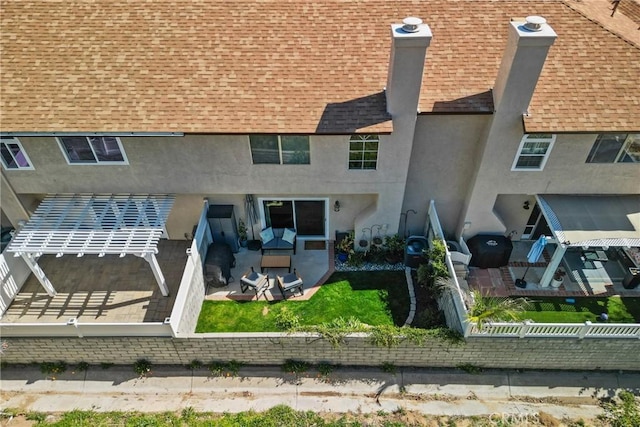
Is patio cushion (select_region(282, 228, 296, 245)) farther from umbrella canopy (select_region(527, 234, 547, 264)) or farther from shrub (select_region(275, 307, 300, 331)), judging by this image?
umbrella canopy (select_region(527, 234, 547, 264))

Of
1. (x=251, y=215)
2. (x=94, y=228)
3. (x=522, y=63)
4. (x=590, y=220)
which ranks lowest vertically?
(x=251, y=215)

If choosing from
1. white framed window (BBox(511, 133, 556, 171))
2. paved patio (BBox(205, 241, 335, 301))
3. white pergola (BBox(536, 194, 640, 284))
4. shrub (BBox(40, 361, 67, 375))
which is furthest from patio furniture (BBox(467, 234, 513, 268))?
shrub (BBox(40, 361, 67, 375))

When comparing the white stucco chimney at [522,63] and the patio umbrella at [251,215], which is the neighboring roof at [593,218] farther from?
the patio umbrella at [251,215]

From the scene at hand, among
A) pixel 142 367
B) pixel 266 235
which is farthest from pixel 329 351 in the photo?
pixel 142 367

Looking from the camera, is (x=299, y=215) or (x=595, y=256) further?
(x=299, y=215)

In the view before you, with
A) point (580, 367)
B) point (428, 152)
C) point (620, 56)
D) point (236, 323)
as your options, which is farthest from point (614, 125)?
→ point (236, 323)

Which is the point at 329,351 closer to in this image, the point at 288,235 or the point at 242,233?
the point at 288,235

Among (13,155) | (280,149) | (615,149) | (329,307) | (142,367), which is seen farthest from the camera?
(329,307)
